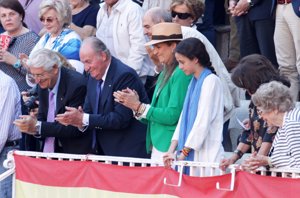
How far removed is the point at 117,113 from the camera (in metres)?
8.63

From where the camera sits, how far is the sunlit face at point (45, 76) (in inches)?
355

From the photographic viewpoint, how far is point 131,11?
10.3 m

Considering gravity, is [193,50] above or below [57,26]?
above

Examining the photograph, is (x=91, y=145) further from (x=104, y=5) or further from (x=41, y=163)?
(x=104, y=5)

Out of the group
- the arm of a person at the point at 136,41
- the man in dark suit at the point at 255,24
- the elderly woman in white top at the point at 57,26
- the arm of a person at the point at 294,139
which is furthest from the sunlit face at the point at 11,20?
the arm of a person at the point at 294,139

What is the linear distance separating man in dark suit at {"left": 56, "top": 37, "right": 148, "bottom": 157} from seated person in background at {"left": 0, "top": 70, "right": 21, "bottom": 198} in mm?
934

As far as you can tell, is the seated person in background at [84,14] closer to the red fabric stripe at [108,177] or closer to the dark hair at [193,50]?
the red fabric stripe at [108,177]

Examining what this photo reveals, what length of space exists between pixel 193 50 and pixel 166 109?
1.95 ft

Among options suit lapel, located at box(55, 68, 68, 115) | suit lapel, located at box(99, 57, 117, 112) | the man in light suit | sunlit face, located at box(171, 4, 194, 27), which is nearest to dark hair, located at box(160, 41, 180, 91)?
suit lapel, located at box(99, 57, 117, 112)

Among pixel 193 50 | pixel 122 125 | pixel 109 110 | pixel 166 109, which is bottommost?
pixel 122 125

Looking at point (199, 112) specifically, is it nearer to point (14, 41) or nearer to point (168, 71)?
point (168, 71)

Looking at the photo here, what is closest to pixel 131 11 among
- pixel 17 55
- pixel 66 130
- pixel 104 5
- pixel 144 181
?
pixel 104 5

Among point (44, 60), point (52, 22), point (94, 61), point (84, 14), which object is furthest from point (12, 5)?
point (94, 61)

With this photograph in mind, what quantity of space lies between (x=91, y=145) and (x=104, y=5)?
2.33 metres
